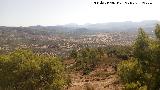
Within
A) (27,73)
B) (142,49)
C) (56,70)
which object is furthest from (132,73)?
(27,73)

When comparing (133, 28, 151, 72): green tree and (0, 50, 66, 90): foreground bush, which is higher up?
(133, 28, 151, 72): green tree

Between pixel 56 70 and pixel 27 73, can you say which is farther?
pixel 56 70

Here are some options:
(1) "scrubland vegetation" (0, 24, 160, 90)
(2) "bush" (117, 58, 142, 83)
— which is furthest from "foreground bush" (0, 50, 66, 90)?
(2) "bush" (117, 58, 142, 83)

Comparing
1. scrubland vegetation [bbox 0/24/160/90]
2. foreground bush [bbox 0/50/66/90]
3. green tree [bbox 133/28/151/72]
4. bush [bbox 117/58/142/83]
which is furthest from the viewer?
foreground bush [bbox 0/50/66/90]

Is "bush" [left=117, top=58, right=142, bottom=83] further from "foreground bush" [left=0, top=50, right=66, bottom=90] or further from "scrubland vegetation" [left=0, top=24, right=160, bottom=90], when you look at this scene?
"foreground bush" [left=0, top=50, right=66, bottom=90]

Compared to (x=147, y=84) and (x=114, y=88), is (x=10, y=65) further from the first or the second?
(x=114, y=88)

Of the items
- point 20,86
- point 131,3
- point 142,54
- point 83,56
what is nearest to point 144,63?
point 142,54

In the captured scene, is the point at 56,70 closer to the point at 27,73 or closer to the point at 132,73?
the point at 27,73

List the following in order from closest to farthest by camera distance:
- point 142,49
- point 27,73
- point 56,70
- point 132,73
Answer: point 132,73, point 142,49, point 27,73, point 56,70

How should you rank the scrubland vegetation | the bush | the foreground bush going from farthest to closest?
the foreground bush < the scrubland vegetation < the bush

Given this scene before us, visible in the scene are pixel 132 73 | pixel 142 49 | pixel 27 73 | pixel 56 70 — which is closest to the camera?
pixel 132 73
